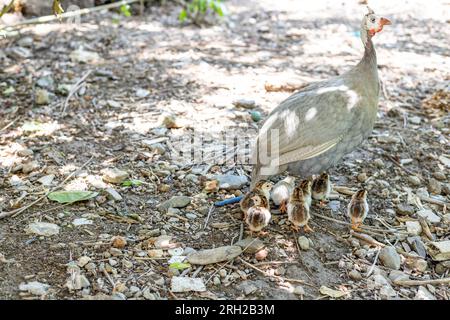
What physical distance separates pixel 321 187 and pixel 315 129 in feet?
1.66

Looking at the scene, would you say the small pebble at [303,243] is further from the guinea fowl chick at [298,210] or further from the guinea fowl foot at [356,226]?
the guinea fowl foot at [356,226]

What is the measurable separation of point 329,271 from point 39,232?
2101 millimetres

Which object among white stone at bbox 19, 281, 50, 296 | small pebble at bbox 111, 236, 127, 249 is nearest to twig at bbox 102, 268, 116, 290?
small pebble at bbox 111, 236, 127, 249

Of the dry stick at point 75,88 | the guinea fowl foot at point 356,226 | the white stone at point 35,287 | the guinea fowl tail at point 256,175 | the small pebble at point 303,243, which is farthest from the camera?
the dry stick at point 75,88

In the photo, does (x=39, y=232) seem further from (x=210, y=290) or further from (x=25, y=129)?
(x=25, y=129)

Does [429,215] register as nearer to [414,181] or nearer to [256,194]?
[414,181]

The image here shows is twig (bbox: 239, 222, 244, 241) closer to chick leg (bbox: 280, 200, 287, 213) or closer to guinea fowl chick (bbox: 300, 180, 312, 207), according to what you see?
chick leg (bbox: 280, 200, 287, 213)

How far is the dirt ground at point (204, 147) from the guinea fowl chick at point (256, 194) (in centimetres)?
17

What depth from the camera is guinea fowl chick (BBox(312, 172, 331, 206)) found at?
4.70 metres

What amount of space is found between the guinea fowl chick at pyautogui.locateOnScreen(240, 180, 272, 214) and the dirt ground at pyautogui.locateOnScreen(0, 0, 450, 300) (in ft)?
0.55

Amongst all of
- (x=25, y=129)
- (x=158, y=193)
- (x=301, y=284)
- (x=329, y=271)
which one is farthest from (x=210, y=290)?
(x=25, y=129)

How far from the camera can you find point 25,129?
224 inches

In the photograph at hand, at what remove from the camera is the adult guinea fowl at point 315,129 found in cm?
453

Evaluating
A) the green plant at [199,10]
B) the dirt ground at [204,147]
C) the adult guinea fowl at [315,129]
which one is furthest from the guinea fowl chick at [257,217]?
the green plant at [199,10]
